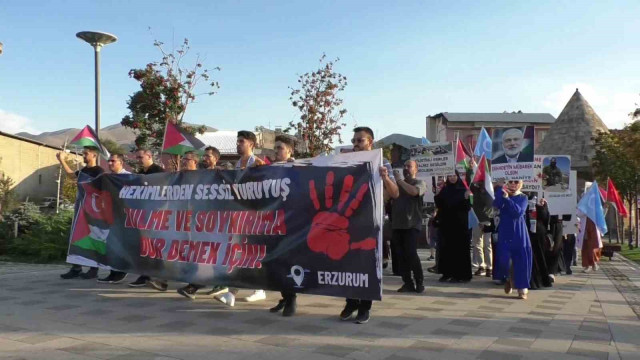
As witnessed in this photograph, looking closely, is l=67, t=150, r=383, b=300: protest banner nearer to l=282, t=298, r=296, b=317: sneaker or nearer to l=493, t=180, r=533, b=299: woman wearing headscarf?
l=282, t=298, r=296, b=317: sneaker

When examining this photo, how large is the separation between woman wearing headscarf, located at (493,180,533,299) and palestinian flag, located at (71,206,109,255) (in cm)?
586

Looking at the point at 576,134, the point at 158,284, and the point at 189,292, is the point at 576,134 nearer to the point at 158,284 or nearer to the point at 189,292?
the point at 158,284

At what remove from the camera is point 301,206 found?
5762 mm

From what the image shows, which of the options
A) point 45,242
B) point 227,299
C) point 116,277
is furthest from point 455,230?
point 45,242

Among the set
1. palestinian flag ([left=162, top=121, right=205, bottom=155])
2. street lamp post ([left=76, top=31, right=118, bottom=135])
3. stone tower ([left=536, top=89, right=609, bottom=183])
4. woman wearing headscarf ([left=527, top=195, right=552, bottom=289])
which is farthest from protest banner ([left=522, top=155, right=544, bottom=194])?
stone tower ([left=536, top=89, right=609, bottom=183])

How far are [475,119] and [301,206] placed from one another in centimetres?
7910

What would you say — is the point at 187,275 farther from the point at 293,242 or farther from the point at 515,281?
the point at 515,281

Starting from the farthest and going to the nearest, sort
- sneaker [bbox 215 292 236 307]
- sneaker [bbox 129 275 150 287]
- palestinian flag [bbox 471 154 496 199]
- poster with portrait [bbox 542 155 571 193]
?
poster with portrait [bbox 542 155 571 193] → palestinian flag [bbox 471 154 496 199] → sneaker [bbox 129 275 150 287] → sneaker [bbox 215 292 236 307]

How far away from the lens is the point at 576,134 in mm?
47750

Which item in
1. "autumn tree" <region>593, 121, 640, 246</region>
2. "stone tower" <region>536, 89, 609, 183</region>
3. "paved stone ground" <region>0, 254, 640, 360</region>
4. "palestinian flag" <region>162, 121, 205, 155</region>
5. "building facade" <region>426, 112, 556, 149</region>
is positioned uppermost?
"building facade" <region>426, 112, 556, 149</region>

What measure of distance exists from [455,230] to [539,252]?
1.44m

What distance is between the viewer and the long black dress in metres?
8.87

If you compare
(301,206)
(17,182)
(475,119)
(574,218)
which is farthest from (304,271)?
(475,119)

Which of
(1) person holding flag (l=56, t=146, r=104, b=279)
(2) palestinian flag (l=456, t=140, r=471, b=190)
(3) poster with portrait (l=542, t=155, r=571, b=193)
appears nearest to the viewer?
(1) person holding flag (l=56, t=146, r=104, b=279)
